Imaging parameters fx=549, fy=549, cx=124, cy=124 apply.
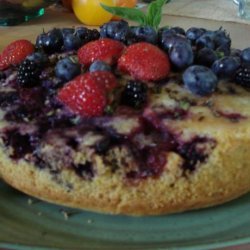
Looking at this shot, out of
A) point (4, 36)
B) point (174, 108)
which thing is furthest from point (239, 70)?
point (4, 36)

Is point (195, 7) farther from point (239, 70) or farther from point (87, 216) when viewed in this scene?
point (87, 216)

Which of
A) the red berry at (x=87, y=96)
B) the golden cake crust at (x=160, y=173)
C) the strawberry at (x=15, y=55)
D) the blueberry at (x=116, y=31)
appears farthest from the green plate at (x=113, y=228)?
the blueberry at (x=116, y=31)

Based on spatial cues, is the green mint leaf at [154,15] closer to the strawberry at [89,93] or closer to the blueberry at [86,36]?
the blueberry at [86,36]

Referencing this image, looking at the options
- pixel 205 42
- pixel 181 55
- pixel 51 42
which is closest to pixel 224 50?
pixel 205 42

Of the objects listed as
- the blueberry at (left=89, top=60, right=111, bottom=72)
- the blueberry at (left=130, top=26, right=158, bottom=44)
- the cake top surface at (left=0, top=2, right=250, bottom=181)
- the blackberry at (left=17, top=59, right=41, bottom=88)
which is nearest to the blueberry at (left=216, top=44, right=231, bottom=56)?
the cake top surface at (left=0, top=2, right=250, bottom=181)

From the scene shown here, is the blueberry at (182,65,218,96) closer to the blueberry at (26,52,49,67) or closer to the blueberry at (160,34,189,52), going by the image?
the blueberry at (160,34,189,52)

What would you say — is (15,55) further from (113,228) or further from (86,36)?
(113,228)

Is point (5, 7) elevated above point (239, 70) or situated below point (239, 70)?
below
